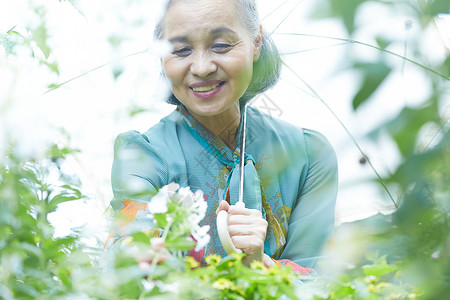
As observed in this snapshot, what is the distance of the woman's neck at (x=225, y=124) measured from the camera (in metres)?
1.75

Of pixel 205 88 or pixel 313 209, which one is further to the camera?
pixel 313 209

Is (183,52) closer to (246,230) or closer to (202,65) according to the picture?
(202,65)

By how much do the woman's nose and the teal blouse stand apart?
258 millimetres

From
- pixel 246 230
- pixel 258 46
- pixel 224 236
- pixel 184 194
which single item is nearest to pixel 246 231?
pixel 246 230

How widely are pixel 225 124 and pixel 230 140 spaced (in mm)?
61

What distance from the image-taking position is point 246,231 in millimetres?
1201

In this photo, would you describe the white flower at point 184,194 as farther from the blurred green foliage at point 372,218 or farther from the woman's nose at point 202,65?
the woman's nose at point 202,65

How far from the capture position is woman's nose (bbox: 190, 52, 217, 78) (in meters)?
1.51

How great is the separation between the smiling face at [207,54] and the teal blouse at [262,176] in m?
0.17

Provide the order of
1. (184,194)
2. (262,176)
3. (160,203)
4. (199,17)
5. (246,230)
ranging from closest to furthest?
(160,203), (184,194), (246,230), (199,17), (262,176)

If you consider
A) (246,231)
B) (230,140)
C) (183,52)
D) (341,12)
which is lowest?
(341,12)

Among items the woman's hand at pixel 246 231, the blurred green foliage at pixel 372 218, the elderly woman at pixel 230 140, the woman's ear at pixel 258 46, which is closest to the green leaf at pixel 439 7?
the blurred green foliage at pixel 372 218

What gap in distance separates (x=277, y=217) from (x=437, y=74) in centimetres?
129

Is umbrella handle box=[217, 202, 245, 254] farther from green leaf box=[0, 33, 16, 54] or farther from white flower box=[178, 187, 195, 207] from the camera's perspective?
green leaf box=[0, 33, 16, 54]
